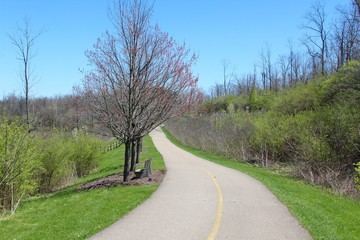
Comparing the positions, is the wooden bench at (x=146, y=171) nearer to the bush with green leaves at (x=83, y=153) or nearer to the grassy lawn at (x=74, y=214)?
the grassy lawn at (x=74, y=214)

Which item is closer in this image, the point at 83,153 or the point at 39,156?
the point at 39,156

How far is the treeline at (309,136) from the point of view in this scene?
18078 mm

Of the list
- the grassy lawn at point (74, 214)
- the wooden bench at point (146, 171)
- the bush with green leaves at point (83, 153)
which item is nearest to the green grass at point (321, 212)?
the grassy lawn at point (74, 214)

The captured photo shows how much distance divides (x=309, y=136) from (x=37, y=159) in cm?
1445

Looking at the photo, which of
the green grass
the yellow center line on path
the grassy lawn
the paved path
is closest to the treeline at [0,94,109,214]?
the grassy lawn

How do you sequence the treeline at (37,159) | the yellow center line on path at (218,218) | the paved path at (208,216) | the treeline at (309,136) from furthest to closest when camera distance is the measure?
the treeline at (309,136)
the treeline at (37,159)
the paved path at (208,216)
the yellow center line on path at (218,218)

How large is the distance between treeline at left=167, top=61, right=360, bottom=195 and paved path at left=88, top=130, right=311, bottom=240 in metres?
3.36

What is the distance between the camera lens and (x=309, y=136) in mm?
19859

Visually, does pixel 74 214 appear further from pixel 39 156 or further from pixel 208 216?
pixel 39 156

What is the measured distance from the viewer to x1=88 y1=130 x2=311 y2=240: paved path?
7465 millimetres

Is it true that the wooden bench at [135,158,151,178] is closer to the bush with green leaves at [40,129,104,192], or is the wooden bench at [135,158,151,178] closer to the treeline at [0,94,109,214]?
the treeline at [0,94,109,214]

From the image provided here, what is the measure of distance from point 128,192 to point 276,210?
212 inches

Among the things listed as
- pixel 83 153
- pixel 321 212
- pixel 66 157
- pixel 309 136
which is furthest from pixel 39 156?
pixel 309 136

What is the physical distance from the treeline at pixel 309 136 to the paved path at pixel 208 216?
336 cm
